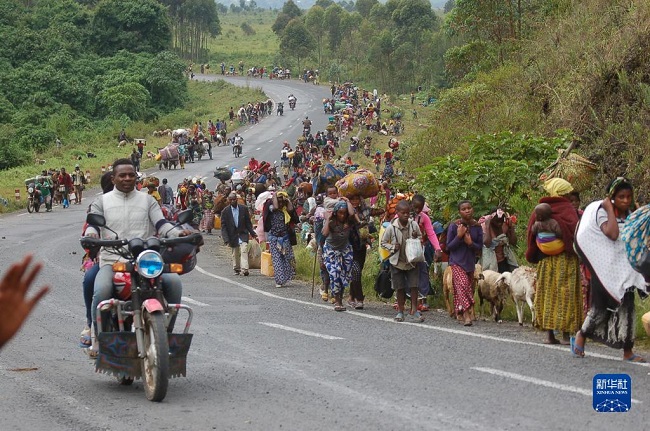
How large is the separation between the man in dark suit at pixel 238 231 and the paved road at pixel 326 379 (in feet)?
21.8

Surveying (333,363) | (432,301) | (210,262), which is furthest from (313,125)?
(333,363)

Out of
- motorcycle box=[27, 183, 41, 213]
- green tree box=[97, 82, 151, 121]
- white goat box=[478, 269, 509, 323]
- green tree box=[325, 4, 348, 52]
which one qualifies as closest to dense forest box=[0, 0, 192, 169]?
green tree box=[97, 82, 151, 121]

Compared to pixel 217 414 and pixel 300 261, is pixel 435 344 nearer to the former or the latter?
pixel 217 414

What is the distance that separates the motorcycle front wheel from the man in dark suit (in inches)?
504

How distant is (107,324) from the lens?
29.6ft

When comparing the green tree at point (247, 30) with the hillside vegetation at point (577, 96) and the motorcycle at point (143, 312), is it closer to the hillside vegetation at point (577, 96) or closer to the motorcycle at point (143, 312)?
the hillside vegetation at point (577, 96)

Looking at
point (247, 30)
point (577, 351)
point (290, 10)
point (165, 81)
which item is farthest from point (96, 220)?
point (247, 30)

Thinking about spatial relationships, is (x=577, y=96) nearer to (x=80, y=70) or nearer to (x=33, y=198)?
(x=33, y=198)

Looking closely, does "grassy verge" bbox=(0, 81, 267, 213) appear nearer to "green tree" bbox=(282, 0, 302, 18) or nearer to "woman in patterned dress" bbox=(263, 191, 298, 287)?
"woman in patterned dress" bbox=(263, 191, 298, 287)

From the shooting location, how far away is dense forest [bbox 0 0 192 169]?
73312mm

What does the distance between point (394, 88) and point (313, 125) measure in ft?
78.5

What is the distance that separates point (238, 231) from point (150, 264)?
1296 cm

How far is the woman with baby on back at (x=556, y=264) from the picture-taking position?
10.8 m

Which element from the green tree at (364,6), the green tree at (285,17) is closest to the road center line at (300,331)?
the green tree at (285,17)
